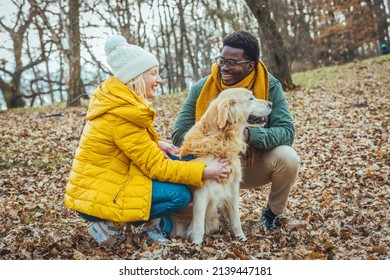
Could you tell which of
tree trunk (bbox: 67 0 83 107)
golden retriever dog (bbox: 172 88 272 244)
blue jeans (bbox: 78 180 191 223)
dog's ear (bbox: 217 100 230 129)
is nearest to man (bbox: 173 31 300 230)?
golden retriever dog (bbox: 172 88 272 244)

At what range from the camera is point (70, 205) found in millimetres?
3816

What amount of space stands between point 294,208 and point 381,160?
234 centimetres

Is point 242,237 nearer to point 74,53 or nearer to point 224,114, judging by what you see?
point 224,114

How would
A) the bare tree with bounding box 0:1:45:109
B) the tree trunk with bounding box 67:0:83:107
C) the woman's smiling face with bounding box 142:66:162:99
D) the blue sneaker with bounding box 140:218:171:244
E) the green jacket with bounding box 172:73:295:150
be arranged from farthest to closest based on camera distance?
the tree trunk with bounding box 67:0:83:107 < the bare tree with bounding box 0:1:45:109 < the green jacket with bounding box 172:73:295:150 < the blue sneaker with bounding box 140:218:171:244 < the woman's smiling face with bounding box 142:66:162:99

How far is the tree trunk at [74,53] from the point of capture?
1416 centimetres

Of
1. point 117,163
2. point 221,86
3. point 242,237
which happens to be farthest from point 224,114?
point 242,237

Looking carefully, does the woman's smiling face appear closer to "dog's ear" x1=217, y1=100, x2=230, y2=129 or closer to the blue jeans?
"dog's ear" x1=217, y1=100, x2=230, y2=129

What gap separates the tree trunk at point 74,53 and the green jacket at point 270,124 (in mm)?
9914

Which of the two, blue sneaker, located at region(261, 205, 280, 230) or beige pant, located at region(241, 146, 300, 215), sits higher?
beige pant, located at region(241, 146, 300, 215)

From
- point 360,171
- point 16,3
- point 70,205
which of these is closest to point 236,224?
point 70,205

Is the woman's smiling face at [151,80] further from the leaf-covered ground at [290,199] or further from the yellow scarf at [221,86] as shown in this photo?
the leaf-covered ground at [290,199]

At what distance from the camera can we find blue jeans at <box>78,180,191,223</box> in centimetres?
386
